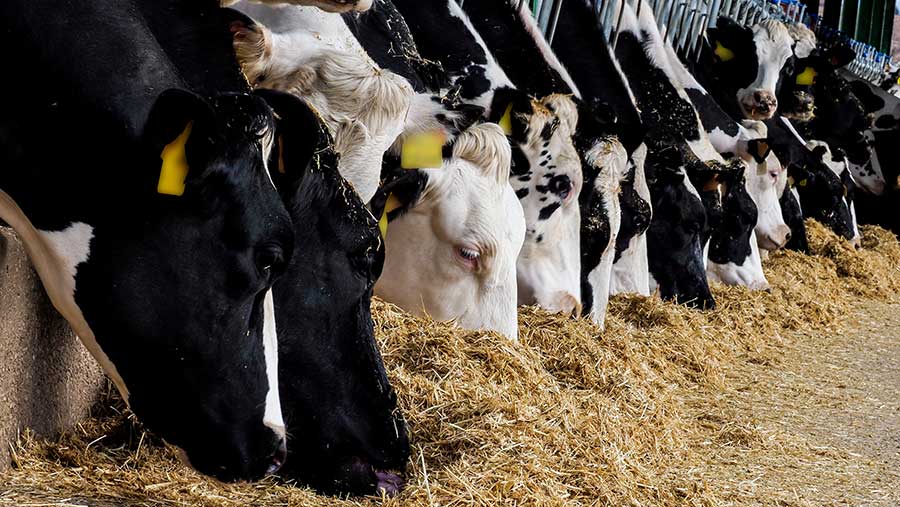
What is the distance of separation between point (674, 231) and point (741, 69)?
13.6 ft

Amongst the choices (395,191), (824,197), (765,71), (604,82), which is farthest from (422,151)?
(824,197)

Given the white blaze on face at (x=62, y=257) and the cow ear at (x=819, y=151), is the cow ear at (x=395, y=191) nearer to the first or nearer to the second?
the white blaze on face at (x=62, y=257)

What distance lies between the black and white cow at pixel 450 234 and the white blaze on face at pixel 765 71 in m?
7.38

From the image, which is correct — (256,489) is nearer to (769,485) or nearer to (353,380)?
(353,380)

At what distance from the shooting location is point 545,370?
180 inches

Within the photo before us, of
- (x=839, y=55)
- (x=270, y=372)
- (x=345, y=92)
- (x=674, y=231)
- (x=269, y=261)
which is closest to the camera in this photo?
(x=269, y=261)

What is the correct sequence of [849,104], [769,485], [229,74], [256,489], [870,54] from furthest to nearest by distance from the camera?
[870,54] → [849,104] → [769,485] → [229,74] → [256,489]

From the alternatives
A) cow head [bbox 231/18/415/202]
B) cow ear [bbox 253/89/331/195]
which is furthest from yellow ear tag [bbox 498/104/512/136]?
cow ear [bbox 253/89/331/195]

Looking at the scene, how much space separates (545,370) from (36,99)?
2.54m

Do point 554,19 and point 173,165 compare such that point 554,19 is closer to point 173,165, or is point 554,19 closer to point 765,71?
point 173,165

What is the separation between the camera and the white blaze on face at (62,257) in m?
2.53

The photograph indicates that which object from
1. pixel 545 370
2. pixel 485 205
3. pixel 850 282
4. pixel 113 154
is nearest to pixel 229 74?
pixel 113 154

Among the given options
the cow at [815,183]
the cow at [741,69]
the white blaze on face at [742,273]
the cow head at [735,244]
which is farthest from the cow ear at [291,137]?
the cow at [815,183]

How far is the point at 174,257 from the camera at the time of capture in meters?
A: 2.53
